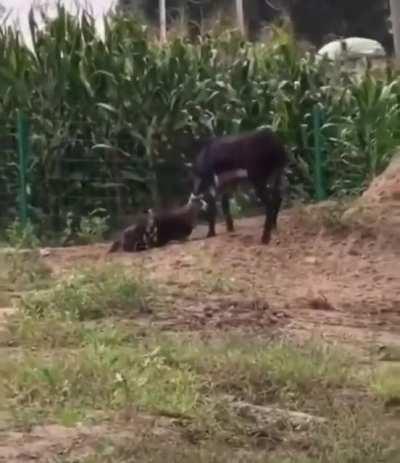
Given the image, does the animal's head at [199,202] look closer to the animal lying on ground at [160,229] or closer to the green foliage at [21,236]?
the animal lying on ground at [160,229]

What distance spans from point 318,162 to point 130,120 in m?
2.48

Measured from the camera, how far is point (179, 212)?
14.0m

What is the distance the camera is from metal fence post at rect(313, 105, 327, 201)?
17453mm

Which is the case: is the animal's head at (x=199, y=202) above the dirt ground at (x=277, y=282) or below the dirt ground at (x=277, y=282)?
above

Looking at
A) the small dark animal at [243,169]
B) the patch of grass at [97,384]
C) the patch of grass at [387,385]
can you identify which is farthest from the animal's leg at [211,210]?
the patch of grass at [97,384]

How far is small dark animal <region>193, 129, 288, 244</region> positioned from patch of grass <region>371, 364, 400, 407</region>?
5.89 metres

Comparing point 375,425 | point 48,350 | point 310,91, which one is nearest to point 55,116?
point 310,91

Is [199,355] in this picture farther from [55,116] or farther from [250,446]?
[55,116]

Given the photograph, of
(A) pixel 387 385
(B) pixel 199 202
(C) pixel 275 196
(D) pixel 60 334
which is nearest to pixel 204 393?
(A) pixel 387 385

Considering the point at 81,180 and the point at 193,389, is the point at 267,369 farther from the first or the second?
the point at 81,180

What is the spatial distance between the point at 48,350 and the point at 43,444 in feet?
6.56

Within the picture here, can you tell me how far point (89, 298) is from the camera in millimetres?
8953

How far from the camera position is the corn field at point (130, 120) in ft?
56.0

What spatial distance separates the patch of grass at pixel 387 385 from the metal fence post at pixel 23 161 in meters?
9.76
